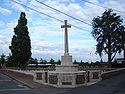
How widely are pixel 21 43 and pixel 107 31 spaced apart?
872 inches

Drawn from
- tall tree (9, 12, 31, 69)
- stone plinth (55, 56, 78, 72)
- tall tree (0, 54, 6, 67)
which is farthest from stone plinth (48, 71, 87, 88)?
tall tree (0, 54, 6, 67)

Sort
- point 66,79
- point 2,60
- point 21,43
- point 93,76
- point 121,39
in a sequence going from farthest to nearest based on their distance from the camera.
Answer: point 2,60 → point 121,39 → point 21,43 → point 93,76 → point 66,79

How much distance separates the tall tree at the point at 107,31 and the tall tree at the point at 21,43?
19.7m

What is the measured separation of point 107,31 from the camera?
186 ft

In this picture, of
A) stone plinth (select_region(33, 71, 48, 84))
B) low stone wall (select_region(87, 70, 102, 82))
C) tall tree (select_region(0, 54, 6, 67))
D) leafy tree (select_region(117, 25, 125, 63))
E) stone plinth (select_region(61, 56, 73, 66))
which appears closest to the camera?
stone plinth (select_region(33, 71, 48, 84))

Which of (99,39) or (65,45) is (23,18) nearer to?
(99,39)

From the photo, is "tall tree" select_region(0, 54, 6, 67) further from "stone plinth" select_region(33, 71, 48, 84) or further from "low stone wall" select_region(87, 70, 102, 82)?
"low stone wall" select_region(87, 70, 102, 82)

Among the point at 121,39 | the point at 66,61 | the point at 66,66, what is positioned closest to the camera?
the point at 66,66

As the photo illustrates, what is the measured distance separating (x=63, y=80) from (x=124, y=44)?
42828 mm

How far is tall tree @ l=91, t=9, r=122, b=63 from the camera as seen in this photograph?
5672cm

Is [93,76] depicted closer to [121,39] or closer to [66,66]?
[66,66]

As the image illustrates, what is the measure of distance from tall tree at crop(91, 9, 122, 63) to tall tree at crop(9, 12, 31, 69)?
774 inches

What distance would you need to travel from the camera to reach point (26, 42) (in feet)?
151

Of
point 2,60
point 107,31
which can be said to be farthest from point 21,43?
point 2,60
